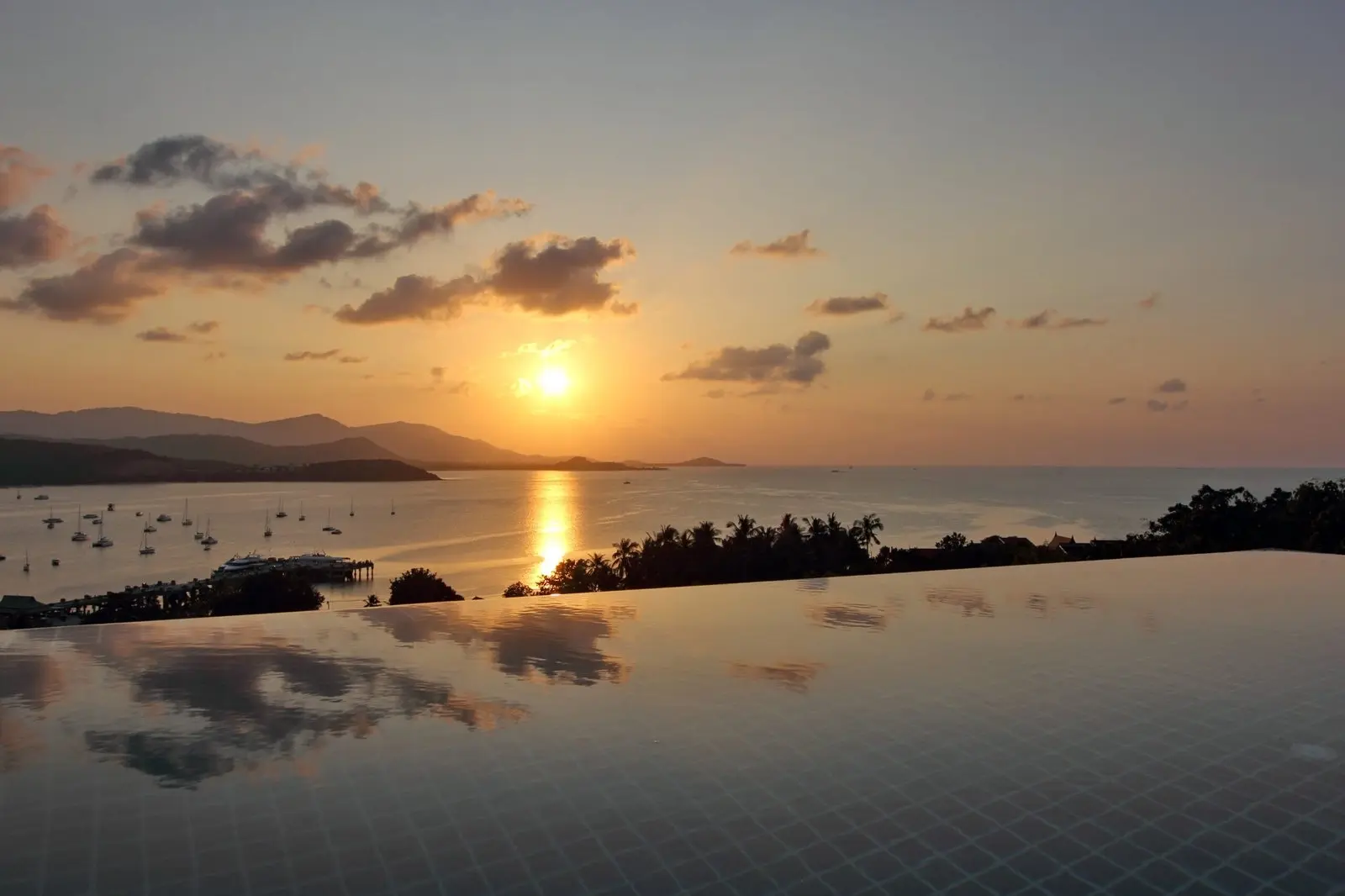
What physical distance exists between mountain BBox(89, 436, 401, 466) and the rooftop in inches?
5704

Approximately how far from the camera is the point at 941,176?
13531mm

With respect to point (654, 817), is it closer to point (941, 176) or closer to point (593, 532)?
point (941, 176)

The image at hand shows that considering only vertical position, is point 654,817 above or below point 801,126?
below

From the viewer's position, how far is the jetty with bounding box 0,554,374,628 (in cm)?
2961

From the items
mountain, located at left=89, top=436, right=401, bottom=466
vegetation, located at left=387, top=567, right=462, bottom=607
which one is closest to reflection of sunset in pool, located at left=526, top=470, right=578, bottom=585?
vegetation, located at left=387, top=567, right=462, bottom=607

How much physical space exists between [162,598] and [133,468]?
307 feet

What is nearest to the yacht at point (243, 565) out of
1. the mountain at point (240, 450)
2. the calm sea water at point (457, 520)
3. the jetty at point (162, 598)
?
the jetty at point (162, 598)

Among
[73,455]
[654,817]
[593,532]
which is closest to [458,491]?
[73,455]

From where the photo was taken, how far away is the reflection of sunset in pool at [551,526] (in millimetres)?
52719

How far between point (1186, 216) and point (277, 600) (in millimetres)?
29408

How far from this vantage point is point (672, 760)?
361 cm

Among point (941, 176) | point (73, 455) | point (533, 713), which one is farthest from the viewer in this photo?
point (73, 455)

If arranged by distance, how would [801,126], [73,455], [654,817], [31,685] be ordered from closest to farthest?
[654,817] < [31,685] < [801,126] < [73,455]

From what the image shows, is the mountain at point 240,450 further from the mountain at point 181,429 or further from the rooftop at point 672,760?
the rooftop at point 672,760
